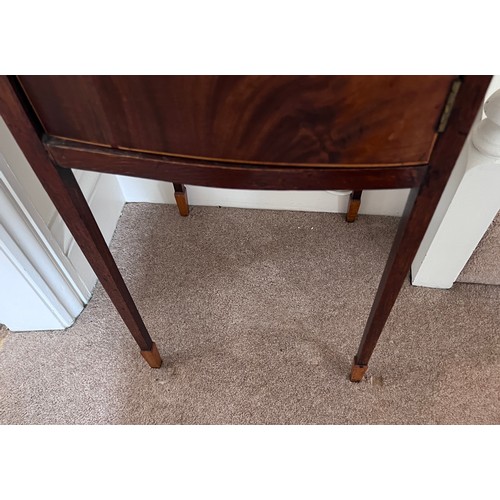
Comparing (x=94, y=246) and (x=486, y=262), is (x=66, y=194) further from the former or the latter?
(x=486, y=262)

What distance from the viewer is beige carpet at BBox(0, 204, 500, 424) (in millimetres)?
875

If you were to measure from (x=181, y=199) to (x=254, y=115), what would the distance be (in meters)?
0.76

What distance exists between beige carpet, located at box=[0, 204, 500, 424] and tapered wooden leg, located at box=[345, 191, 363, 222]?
25mm

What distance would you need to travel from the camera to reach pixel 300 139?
430 mm

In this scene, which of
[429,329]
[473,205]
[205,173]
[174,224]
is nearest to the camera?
[205,173]

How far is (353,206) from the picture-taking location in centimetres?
111

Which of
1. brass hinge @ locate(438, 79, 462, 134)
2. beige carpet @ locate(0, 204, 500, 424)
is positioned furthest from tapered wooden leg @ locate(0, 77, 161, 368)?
brass hinge @ locate(438, 79, 462, 134)

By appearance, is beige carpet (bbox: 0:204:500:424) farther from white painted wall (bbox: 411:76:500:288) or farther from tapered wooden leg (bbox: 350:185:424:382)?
tapered wooden leg (bbox: 350:185:424:382)

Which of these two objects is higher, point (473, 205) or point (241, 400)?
point (473, 205)

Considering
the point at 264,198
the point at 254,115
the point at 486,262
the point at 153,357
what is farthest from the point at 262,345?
the point at 254,115

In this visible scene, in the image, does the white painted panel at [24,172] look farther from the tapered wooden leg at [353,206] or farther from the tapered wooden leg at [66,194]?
the tapered wooden leg at [353,206]
